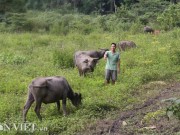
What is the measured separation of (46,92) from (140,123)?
2.38m

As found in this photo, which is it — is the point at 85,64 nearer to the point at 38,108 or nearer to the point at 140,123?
the point at 38,108

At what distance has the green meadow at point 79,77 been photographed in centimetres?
955

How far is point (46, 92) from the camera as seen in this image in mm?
9539

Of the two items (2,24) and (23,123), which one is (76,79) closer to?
(23,123)

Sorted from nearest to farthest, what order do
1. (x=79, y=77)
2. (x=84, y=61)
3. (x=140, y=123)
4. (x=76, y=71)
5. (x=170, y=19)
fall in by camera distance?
(x=140, y=123) → (x=79, y=77) → (x=84, y=61) → (x=76, y=71) → (x=170, y=19)

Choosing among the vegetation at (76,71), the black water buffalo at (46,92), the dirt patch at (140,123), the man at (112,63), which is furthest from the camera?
the man at (112,63)

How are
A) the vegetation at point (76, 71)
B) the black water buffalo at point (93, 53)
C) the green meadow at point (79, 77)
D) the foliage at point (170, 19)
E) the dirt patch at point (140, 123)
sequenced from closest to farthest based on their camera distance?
the dirt patch at point (140, 123) < the green meadow at point (79, 77) < the vegetation at point (76, 71) < the black water buffalo at point (93, 53) < the foliage at point (170, 19)

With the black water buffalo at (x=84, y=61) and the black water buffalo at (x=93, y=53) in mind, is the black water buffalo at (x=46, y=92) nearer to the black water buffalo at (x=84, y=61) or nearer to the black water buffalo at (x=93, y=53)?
the black water buffalo at (x=84, y=61)

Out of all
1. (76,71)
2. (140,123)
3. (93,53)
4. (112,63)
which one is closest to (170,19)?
(93,53)

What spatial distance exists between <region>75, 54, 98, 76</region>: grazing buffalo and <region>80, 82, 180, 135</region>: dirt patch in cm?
408

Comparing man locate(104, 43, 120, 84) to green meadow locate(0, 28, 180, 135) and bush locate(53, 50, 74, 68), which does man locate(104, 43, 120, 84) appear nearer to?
green meadow locate(0, 28, 180, 135)

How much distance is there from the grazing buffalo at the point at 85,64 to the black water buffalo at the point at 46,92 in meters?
3.90

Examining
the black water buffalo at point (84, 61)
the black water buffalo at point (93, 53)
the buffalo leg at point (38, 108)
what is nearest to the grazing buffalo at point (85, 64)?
the black water buffalo at point (84, 61)

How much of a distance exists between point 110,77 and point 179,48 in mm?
4128
